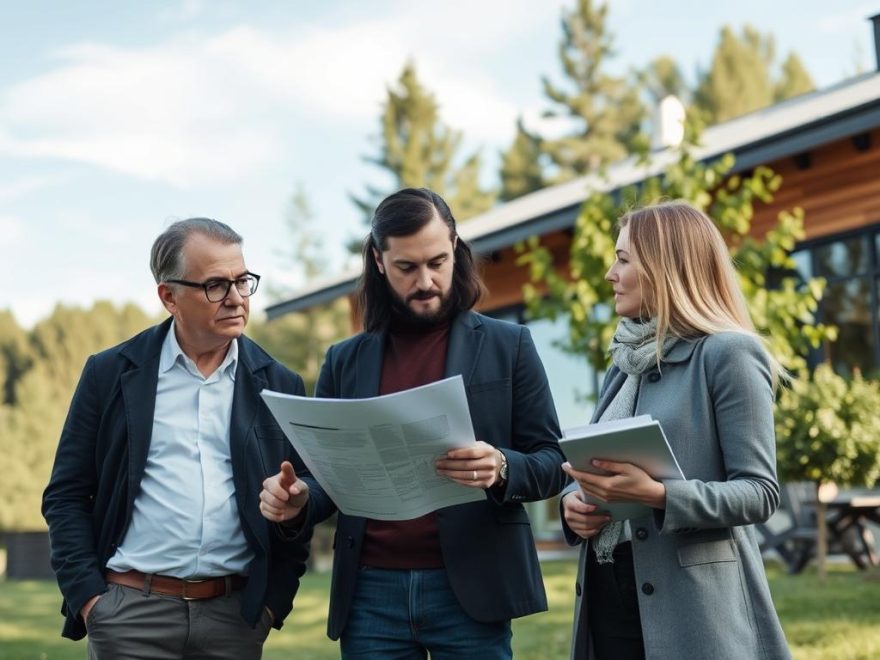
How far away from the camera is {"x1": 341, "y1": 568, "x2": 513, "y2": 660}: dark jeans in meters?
3.20

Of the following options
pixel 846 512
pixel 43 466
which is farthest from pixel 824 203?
pixel 43 466

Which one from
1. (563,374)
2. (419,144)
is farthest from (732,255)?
(419,144)

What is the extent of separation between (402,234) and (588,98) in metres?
40.9

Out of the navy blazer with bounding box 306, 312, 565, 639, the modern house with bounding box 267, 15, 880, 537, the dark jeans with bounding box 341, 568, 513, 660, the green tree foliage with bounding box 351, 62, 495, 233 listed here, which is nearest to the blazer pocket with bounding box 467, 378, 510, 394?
the navy blazer with bounding box 306, 312, 565, 639

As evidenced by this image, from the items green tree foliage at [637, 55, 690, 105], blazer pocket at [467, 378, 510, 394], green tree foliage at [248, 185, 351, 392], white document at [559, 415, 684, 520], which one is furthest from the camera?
green tree foliage at [637, 55, 690, 105]

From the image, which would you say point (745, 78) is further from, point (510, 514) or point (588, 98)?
point (510, 514)

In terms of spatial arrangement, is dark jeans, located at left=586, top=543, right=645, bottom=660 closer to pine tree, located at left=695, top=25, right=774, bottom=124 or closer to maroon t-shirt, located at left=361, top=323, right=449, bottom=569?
maroon t-shirt, located at left=361, top=323, right=449, bottom=569

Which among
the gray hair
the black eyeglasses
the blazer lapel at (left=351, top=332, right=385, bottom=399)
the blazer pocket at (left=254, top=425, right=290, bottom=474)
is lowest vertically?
the blazer pocket at (left=254, top=425, right=290, bottom=474)

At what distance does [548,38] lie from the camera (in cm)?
4422

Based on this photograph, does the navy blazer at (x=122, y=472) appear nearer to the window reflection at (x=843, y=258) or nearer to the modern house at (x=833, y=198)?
the modern house at (x=833, y=198)

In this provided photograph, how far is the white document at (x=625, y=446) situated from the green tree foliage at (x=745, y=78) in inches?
1713

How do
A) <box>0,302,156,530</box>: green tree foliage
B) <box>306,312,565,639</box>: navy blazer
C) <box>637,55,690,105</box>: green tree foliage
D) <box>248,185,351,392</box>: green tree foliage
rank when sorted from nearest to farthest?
<box>306,312,565,639</box>: navy blazer < <box>0,302,156,530</box>: green tree foliage < <box>248,185,351,392</box>: green tree foliage < <box>637,55,690,105</box>: green tree foliage

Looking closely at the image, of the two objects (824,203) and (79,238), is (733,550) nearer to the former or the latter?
(824,203)

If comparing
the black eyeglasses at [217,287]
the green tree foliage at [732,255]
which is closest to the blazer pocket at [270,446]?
the black eyeglasses at [217,287]
